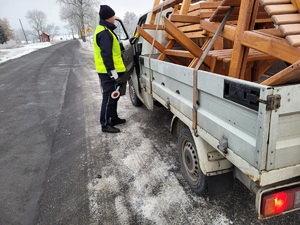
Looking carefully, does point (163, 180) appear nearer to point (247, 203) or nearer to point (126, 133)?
point (247, 203)

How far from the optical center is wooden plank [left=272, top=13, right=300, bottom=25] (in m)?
1.53

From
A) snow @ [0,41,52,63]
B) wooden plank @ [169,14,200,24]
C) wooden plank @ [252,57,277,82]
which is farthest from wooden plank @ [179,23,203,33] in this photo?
snow @ [0,41,52,63]

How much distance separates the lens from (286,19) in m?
1.54

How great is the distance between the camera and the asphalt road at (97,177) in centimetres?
238

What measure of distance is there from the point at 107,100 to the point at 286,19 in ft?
11.0

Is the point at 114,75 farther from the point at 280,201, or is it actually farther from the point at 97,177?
the point at 280,201

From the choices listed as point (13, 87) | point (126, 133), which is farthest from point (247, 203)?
point (13, 87)

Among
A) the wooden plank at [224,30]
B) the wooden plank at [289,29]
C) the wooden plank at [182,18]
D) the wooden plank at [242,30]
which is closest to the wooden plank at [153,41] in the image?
the wooden plank at [182,18]

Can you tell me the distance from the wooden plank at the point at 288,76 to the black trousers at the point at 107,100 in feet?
10.3

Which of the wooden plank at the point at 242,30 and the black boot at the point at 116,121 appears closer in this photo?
the wooden plank at the point at 242,30

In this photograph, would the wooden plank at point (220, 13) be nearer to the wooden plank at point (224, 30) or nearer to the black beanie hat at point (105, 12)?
the wooden plank at point (224, 30)

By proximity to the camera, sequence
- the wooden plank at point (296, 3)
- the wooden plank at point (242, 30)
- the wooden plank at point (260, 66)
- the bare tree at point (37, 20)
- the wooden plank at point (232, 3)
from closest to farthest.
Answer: the wooden plank at point (296, 3)
the wooden plank at point (242, 30)
the wooden plank at point (232, 3)
the wooden plank at point (260, 66)
the bare tree at point (37, 20)

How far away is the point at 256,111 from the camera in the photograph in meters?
1.44

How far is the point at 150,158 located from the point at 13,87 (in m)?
7.31
